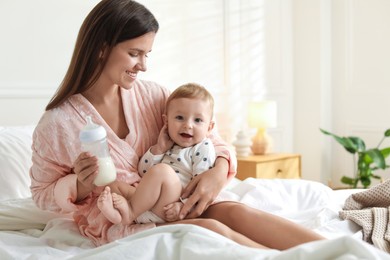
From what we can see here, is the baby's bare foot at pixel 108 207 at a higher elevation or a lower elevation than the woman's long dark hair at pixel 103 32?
lower

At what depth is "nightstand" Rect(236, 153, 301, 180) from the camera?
4.26 m

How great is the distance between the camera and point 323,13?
201 inches

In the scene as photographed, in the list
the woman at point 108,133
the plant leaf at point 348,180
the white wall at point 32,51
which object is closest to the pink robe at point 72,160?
the woman at point 108,133

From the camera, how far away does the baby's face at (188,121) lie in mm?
2076

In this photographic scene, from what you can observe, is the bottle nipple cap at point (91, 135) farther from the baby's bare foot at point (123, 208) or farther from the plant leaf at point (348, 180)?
the plant leaf at point (348, 180)

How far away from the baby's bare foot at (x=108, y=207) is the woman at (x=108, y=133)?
0.25ft

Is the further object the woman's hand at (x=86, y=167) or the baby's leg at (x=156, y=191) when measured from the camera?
the baby's leg at (x=156, y=191)

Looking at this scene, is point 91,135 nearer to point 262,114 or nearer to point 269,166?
point 269,166

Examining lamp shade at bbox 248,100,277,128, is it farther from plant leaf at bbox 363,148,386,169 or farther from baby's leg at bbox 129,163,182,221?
baby's leg at bbox 129,163,182,221

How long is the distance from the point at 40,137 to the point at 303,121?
360 centimetres

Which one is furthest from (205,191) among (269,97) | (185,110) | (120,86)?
(269,97)

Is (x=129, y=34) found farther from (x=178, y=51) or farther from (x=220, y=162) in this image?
(x=178, y=51)

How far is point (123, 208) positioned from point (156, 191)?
12cm

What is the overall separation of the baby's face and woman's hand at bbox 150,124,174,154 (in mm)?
25
